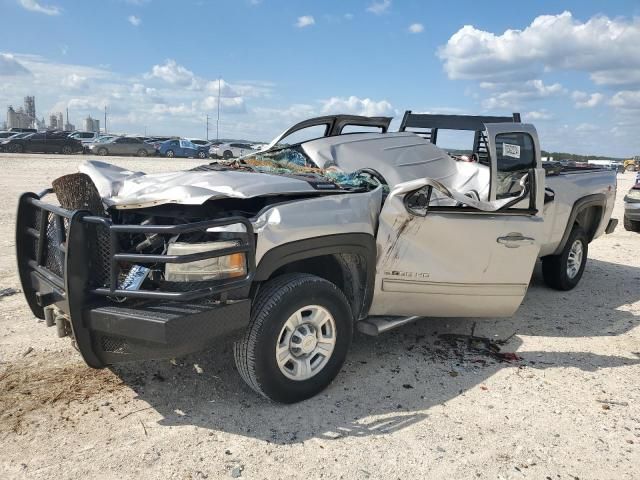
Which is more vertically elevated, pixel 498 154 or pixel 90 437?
pixel 498 154

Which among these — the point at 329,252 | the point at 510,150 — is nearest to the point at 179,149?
the point at 510,150

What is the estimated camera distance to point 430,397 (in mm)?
3787

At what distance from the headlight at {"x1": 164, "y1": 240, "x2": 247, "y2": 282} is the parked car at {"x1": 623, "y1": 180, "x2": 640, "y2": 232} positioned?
10630 millimetres

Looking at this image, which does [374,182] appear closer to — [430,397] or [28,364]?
[430,397]

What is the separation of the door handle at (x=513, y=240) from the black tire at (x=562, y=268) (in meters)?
2.52

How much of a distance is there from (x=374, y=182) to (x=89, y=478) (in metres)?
2.81

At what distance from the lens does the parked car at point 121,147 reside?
37781 millimetres

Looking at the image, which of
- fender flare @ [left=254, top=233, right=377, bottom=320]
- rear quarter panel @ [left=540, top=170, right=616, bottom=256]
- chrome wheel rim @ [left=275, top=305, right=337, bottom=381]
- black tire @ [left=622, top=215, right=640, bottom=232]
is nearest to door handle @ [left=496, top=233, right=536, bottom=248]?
fender flare @ [left=254, top=233, right=377, bottom=320]

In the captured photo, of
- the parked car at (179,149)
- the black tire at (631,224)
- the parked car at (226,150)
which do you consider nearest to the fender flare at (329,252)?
the black tire at (631,224)

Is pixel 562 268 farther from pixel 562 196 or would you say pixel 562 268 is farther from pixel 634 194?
pixel 634 194

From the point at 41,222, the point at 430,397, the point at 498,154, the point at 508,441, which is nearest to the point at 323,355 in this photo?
the point at 430,397

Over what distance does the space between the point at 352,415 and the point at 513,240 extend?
76.2 inches

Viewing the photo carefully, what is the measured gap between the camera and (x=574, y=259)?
6.81 m

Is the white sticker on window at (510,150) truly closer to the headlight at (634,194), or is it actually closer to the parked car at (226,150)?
the headlight at (634,194)
